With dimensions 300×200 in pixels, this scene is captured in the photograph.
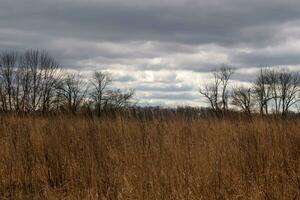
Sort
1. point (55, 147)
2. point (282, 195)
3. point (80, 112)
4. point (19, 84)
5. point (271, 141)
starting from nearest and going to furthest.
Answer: point (282, 195)
point (271, 141)
point (55, 147)
point (80, 112)
point (19, 84)

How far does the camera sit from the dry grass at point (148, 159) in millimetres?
5250

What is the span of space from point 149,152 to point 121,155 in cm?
52

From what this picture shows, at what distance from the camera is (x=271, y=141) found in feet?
22.8

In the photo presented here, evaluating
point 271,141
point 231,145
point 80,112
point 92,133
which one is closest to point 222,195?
point 231,145

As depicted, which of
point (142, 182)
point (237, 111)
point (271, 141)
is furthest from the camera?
point (237, 111)

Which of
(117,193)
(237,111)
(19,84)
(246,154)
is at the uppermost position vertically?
(19,84)

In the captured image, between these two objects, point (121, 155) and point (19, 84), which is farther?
point (19, 84)

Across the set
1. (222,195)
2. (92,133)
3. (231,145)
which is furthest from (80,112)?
(222,195)

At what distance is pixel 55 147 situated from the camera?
7719 millimetres

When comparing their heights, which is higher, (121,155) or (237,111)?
(237,111)

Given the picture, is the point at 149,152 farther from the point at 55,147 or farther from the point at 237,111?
the point at 237,111

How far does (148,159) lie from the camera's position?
615 centimetres

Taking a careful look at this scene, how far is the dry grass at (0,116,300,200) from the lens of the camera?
525 centimetres

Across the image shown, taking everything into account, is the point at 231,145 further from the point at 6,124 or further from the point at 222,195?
the point at 6,124
